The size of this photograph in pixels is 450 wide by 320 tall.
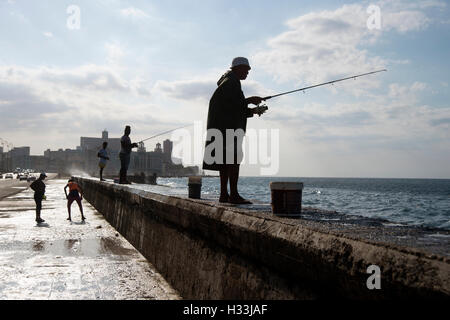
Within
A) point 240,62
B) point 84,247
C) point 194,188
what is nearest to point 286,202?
point 240,62

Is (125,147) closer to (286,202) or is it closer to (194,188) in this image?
(194,188)

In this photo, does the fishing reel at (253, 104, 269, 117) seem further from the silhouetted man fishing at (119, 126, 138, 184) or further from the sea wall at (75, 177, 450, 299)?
the silhouetted man fishing at (119, 126, 138, 184)

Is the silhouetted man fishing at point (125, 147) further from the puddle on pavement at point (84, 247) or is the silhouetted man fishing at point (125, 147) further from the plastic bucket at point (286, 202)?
the plastic bucket at point (286, 202)

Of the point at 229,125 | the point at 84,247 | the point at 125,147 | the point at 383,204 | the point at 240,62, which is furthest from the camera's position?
the point at 383,204

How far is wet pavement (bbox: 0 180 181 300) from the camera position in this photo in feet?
15.3

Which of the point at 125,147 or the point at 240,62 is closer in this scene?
the point at 240,62

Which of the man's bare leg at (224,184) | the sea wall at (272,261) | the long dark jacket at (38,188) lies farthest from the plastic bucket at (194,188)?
the long dark jacket at (38,188)

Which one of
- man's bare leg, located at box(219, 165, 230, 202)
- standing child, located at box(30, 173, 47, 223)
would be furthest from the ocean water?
standing child, located at box(30, 173, 47, 223)

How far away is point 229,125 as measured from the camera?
16.7 feet

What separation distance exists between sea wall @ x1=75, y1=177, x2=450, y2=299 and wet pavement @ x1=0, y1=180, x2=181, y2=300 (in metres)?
0.43

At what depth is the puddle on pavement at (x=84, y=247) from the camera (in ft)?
23.7

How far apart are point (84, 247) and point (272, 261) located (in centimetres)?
611

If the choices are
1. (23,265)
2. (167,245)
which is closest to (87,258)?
(23,265)
